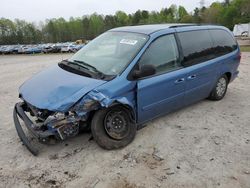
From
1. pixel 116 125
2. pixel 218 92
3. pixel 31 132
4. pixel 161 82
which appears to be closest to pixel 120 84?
pixel 116 125

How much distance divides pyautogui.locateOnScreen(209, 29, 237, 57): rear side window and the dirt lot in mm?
1488

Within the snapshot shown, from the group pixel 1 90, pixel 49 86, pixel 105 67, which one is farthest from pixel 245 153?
pixel 1 90

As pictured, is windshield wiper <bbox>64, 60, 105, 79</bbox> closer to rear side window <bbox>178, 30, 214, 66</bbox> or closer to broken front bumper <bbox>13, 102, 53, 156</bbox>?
broken front bumper <bbox>13, 102, 53, 156</bbox>

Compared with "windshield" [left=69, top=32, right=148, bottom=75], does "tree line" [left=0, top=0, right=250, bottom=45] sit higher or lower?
lower

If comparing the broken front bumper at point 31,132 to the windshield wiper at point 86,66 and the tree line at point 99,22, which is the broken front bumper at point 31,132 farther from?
the tree line at point 99,22

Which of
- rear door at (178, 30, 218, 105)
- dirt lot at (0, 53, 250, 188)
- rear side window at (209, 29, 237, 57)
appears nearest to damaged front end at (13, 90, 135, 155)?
dirt lot at (0, 53, 250, 188)

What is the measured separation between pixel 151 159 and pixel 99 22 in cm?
9473

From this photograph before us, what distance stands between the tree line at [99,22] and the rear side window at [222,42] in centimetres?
6262

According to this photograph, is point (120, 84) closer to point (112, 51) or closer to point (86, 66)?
point (86, 66)

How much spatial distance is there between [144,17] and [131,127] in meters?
95.3

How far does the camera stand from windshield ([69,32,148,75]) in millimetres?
4121

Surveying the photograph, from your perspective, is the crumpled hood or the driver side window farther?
the driver side window

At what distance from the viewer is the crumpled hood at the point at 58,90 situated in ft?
11.7

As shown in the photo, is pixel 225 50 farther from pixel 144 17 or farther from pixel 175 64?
pixel 144 17
